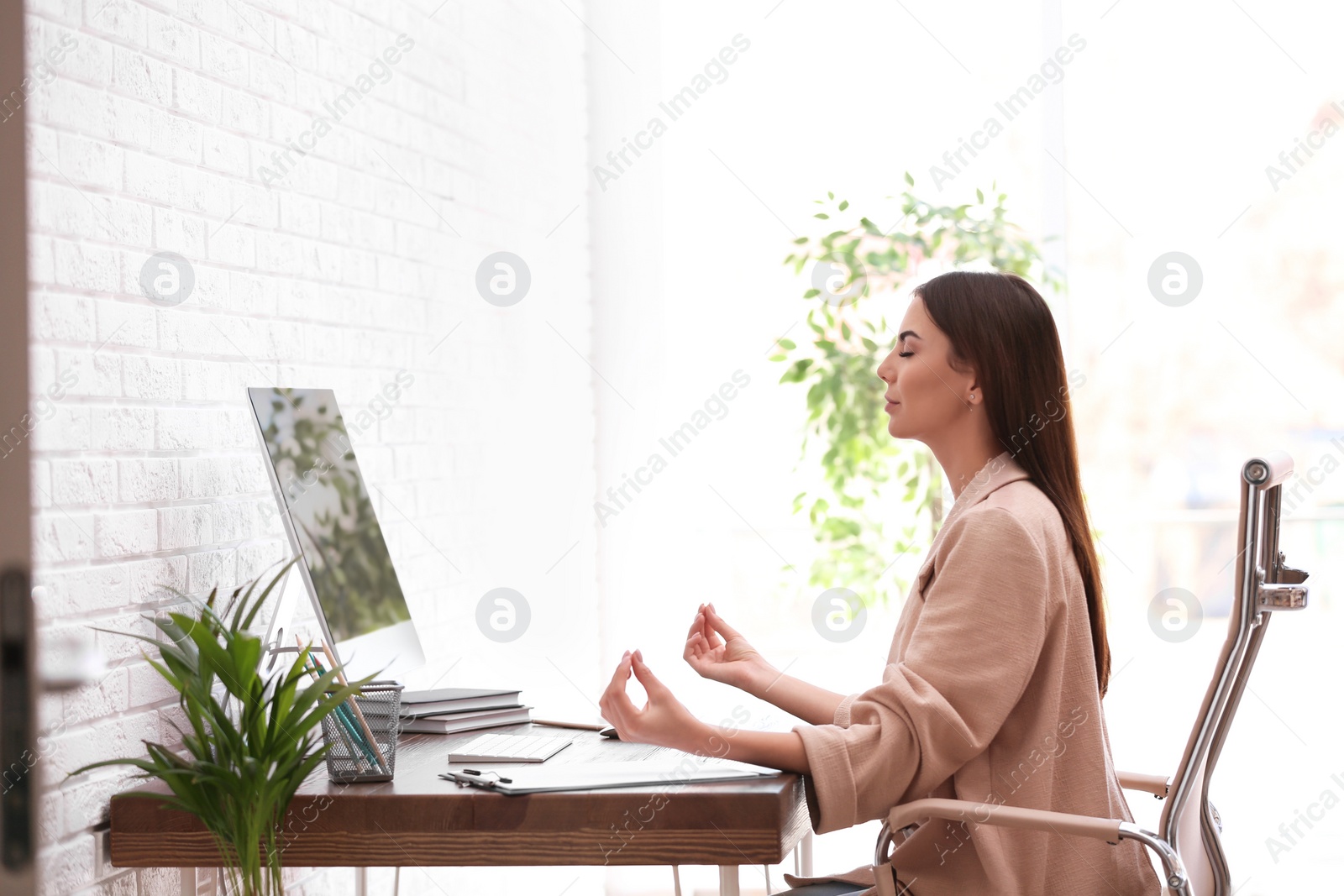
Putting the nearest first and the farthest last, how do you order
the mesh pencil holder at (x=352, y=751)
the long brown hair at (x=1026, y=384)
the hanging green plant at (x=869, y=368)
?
the mesh pencil holder at (x=352, y=751), the long brown hair at (x=1026, y=384), the hanging green plant at (x=869, y=368)

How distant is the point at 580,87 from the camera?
3.56 meters

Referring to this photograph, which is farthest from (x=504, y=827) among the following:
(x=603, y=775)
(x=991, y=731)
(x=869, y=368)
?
(x=869, y=368)

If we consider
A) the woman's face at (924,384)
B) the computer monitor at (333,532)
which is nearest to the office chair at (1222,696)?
the woman's face at (924,384)

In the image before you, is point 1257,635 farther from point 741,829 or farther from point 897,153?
point 897,153

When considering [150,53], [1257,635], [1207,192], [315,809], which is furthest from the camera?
[1207,192]

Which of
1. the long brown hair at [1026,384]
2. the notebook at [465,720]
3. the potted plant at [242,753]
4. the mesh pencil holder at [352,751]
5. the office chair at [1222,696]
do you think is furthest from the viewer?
the notebook at [465,720]

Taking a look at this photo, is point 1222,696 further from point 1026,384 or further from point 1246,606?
point 1026,384

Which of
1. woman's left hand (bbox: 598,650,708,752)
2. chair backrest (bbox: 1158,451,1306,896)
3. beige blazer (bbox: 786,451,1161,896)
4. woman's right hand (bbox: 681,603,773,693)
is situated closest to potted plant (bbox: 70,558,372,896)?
woman's left hand (bbox: 598,650,708,752)

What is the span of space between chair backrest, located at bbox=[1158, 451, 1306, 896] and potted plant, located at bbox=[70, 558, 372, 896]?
3.43 ft

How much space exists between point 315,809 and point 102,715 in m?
0.35

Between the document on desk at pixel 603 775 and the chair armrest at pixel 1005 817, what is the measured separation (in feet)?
0.60

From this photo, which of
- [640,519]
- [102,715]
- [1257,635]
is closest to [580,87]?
[640,519]

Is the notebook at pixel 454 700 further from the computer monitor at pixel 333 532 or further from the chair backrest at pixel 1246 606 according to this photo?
the chair backrest at pixel 1246 606

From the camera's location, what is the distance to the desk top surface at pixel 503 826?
146 centimetres
